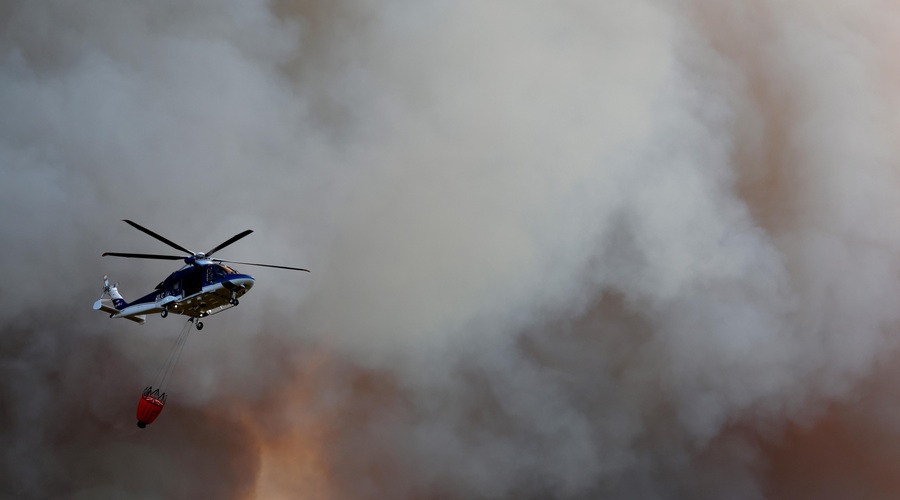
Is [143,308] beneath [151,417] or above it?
above

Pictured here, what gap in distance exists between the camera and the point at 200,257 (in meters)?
44.3

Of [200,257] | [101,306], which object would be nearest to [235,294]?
[200,257]

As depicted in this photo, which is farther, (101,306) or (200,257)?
(101,306)

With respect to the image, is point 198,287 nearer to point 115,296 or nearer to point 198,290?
point 198,290

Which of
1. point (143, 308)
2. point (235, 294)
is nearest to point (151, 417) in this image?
point (143, 308)

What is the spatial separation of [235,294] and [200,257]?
8.47ft

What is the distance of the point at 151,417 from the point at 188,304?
681cm

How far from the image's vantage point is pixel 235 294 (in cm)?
4428

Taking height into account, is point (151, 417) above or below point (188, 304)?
below

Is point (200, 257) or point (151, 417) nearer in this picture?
point (200, 257)

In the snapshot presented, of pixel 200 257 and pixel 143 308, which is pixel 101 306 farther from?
pixel 200 257

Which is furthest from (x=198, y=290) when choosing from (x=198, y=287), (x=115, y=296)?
(x=115, y=296)

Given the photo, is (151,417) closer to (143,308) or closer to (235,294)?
(143,308)

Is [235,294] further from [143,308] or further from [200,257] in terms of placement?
[143,308]
